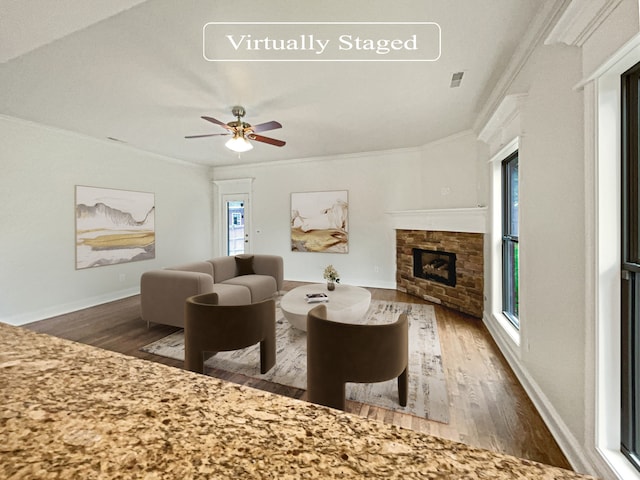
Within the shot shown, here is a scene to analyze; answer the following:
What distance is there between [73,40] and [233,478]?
9.90 ft

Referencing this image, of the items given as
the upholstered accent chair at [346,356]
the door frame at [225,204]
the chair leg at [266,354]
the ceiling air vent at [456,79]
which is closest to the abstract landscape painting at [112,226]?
the door frame at [225,204]

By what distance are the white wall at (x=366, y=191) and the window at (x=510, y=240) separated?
95 cm

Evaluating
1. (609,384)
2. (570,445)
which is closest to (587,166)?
(609,384)

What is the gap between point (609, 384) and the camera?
1.37m

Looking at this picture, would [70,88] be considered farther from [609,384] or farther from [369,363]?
[609,384]

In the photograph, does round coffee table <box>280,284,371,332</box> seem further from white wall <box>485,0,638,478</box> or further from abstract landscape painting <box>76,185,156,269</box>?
abstract landscape painting <box>76,185,156,269</box>

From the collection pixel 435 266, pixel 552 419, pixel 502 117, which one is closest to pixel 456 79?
pixel 502 117

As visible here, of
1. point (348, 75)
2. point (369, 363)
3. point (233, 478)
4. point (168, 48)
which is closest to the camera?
point (233, 478)

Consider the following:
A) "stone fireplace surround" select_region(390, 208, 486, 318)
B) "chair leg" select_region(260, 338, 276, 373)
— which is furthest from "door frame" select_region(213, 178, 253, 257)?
"chair leg" select_region(260, 338, 276, 373)

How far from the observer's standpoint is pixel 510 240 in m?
3.02

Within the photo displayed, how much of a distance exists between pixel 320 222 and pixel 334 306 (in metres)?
3.06

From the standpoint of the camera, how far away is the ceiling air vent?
264 cm

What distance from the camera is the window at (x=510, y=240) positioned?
115 inches

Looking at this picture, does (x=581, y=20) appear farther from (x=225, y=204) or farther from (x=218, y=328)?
(x=225, y=204)
